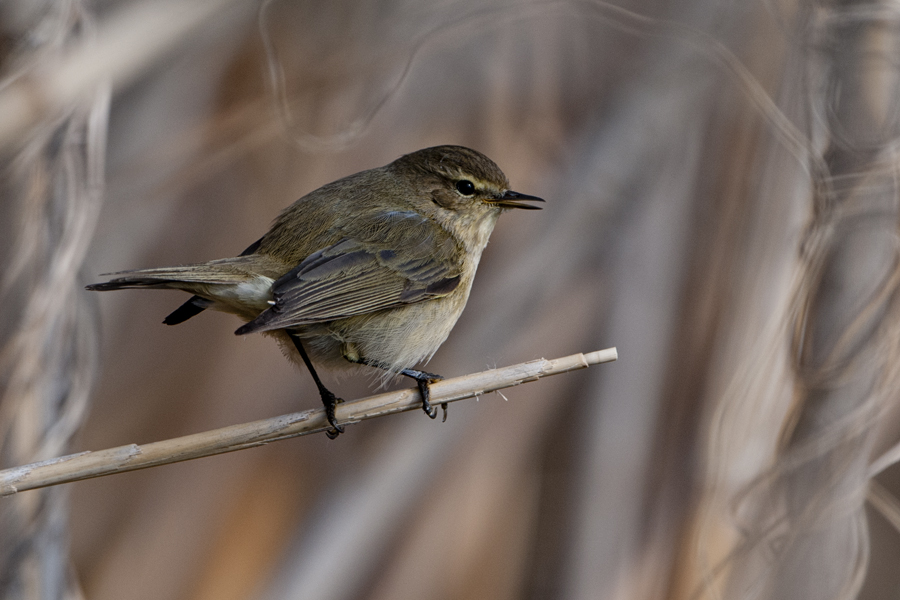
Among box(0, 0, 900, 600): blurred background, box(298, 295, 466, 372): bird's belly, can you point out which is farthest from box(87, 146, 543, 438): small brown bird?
box(0, 0, 900, 600): blurred background

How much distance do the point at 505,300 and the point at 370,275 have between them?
94cm

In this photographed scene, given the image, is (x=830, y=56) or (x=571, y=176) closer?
(x=830, y=56)

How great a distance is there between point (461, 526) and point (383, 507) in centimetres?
30

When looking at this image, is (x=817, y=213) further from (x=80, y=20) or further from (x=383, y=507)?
(x=80, y=20)

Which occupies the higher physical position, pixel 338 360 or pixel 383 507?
pixel 338 360

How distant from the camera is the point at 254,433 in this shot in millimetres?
1426

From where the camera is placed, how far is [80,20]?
2.19 m

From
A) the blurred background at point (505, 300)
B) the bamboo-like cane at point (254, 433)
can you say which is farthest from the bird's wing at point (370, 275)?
the blurred background at point (505, 300)

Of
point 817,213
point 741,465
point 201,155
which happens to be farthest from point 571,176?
point 201,155

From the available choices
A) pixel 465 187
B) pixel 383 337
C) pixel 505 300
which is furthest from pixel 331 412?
pixel 505 300

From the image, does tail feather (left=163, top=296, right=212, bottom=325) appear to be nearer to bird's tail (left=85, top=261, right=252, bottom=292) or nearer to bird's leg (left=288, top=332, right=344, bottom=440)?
bird's tail (left=85, top=261, right=252, bottom=292)

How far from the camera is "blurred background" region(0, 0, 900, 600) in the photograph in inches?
82.6

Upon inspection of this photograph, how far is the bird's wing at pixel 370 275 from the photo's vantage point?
1.66m

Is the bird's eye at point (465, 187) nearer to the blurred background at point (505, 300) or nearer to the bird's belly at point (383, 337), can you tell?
the bird's belly at point (383, 337)
